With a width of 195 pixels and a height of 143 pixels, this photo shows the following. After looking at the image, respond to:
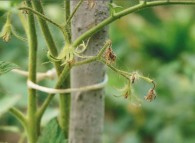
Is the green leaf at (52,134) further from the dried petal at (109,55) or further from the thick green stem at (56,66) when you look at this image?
the dried petal at (109,55)

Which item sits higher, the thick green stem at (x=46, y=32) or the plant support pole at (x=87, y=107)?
the thick green stem at (x=46, y=32)

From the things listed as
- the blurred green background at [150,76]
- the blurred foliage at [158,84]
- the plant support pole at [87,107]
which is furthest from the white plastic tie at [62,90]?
the blurred foliage at [158,84]

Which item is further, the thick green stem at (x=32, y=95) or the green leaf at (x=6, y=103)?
the green leaf at (x=6, y=103)

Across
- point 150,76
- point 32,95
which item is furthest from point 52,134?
point 150,76

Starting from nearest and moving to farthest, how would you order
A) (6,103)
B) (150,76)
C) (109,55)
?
1. (109,55)
2. (6,103)
3. (150,76)

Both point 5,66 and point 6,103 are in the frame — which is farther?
point 6,103

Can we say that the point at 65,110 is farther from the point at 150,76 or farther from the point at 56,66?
the point at 150,76

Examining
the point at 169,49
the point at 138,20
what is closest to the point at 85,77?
the point at 169,49

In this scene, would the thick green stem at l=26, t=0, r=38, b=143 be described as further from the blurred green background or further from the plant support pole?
the blurred green background
